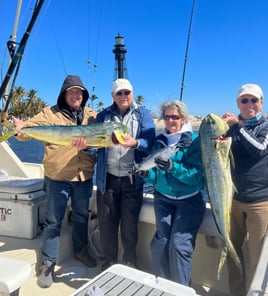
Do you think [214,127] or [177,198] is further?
[177,198]

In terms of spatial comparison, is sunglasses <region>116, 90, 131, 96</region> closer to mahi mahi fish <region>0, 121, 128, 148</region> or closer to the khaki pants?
mahi mahi fish <region>0, 121, 128, 148</region>

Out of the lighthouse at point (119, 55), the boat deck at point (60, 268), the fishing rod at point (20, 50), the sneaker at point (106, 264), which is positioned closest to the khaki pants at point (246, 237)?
the boat deck at point (60, 268)

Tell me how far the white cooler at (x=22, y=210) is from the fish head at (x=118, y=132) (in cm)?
137

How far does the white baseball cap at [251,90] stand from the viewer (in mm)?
2523

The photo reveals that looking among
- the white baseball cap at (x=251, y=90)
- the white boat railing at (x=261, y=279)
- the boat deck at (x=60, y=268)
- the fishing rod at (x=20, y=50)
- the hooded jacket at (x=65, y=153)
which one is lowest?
the boat deck at (x=60, y=268)

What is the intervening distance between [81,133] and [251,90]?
148 centimetres

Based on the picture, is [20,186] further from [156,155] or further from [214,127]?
[214,127]

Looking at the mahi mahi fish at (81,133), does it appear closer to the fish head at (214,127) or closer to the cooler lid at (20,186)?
the fish head at (214,127)

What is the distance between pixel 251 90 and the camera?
2.53 metres

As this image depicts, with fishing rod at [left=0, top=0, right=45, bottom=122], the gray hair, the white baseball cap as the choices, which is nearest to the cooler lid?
fishing rod at [left=0, top=0, right=45, bottom=122]

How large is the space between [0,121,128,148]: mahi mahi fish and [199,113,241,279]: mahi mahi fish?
2.43ft

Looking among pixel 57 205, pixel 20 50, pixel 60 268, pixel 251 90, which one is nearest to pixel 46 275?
pixel 60 268

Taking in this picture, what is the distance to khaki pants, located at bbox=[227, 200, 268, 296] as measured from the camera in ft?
8.36

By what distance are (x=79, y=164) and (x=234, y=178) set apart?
1.47 m
